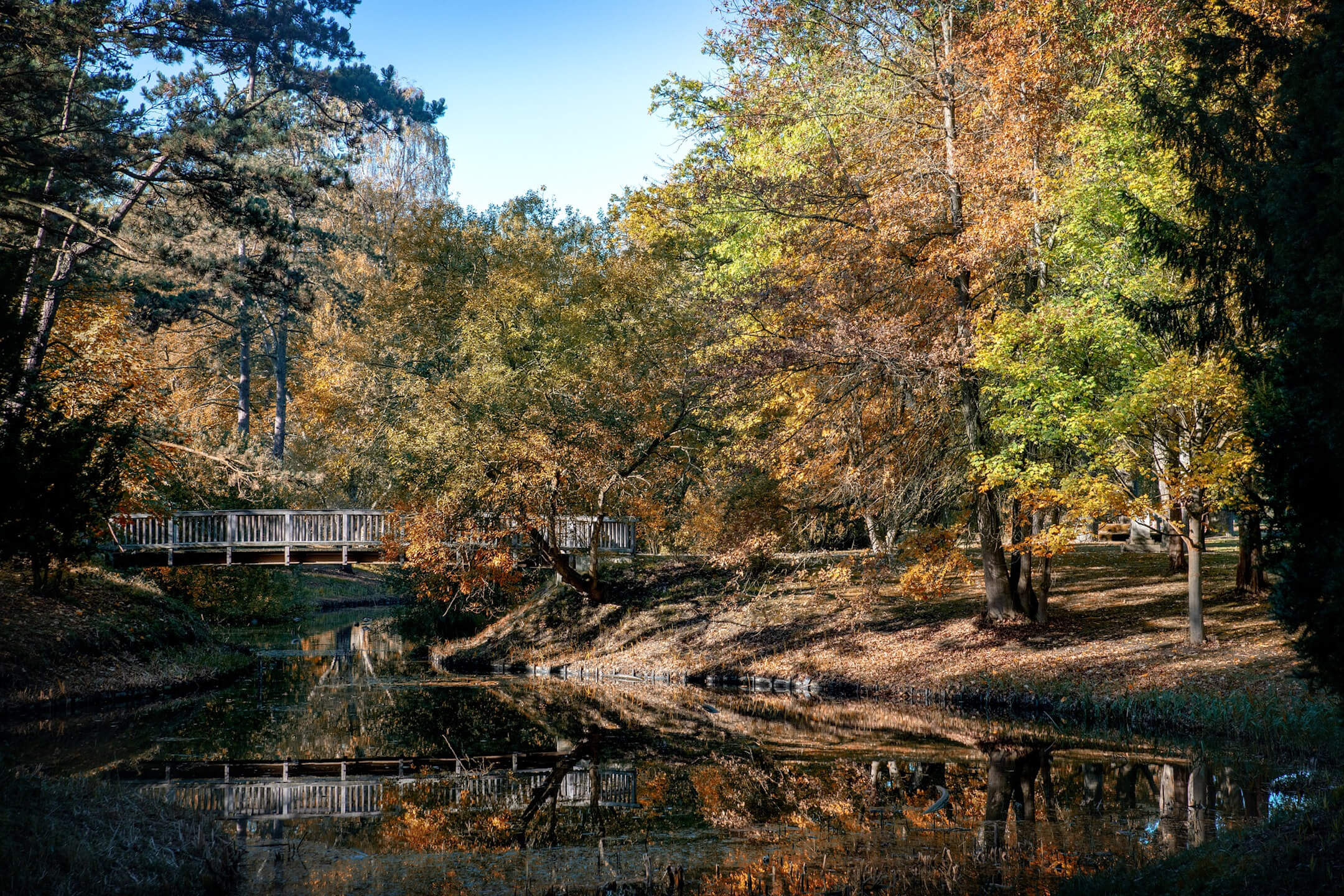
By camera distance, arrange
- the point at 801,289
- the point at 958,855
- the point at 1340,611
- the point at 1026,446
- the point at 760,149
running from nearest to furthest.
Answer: the point at 1340,611
the point at 958,855
the point at 1026,446
the point at 801,289
the point at 760,149

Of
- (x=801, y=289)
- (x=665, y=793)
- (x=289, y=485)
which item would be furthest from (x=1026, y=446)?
(x=289, y=485)

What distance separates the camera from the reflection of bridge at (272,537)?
77.7ft

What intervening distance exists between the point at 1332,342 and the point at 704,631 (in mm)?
17988

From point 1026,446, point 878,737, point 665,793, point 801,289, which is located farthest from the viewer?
point 801,289

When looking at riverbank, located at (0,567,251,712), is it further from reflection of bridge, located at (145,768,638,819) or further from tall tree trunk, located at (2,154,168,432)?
reflection of bridge, located at (145,768,638,819)

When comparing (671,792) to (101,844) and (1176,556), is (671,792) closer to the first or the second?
(101,844)

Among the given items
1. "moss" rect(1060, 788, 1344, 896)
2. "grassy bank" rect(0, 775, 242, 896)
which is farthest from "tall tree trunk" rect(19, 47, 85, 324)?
"moss" rect(1060, 788, 1344, 896)

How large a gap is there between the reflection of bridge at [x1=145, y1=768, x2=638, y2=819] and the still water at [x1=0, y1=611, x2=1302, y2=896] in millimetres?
44

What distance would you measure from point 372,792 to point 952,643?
11.6 meters

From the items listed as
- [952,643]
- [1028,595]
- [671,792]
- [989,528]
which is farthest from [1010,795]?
[1028,595]

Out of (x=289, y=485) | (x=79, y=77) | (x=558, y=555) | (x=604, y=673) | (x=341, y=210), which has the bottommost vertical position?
(x=604, y=673)

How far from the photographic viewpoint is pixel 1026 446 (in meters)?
16.7

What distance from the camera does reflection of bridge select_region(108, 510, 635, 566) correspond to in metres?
23.7

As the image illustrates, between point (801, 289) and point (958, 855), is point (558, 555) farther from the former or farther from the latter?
point (958, 855)
